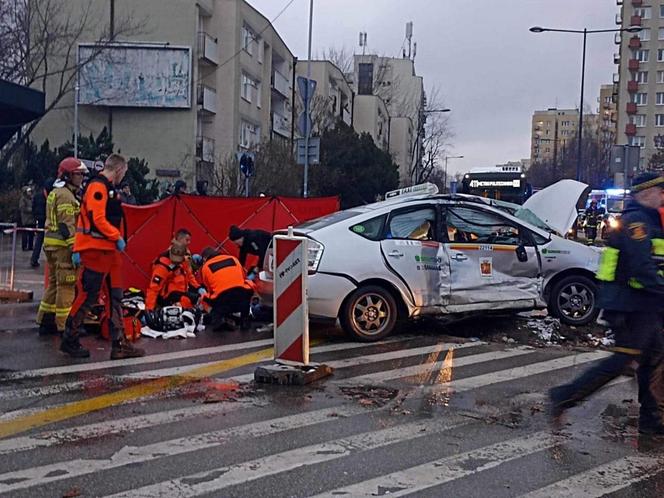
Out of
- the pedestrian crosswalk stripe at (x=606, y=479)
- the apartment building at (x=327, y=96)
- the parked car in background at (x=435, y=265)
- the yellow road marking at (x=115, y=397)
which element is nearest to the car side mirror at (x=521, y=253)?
the parked car in background at (x=435, y=265)

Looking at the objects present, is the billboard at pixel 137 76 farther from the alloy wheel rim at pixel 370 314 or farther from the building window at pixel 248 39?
the alloy wheel rim at pixel 370 314

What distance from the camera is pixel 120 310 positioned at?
341 inches

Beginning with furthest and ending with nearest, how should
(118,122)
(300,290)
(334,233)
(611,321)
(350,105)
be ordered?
(350,105), (118,122), (334,233), (300,290), (611,321)

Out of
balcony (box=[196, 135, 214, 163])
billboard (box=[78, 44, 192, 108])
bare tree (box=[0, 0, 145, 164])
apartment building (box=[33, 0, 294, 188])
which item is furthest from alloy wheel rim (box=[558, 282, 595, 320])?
balcony (box=[196, 135, 214, 163])

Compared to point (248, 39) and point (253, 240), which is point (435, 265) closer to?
point (253, 240)

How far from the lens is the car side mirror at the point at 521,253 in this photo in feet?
35.0

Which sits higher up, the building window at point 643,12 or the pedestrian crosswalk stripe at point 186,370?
the building window at point 643,12

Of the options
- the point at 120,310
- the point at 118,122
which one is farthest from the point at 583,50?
the point at 120,310

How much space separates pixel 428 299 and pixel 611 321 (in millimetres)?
4030

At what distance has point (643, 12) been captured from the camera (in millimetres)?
94562

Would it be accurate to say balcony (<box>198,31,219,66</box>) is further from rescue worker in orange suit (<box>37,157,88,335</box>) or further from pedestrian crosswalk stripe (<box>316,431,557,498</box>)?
pedestrian crosswalk stripe (<box>316,431,557,498</box>)

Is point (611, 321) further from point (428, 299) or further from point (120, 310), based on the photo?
point (120, 310)

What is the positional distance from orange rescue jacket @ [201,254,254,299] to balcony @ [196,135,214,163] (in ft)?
97.1

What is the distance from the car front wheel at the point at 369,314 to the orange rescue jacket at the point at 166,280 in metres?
2.39
